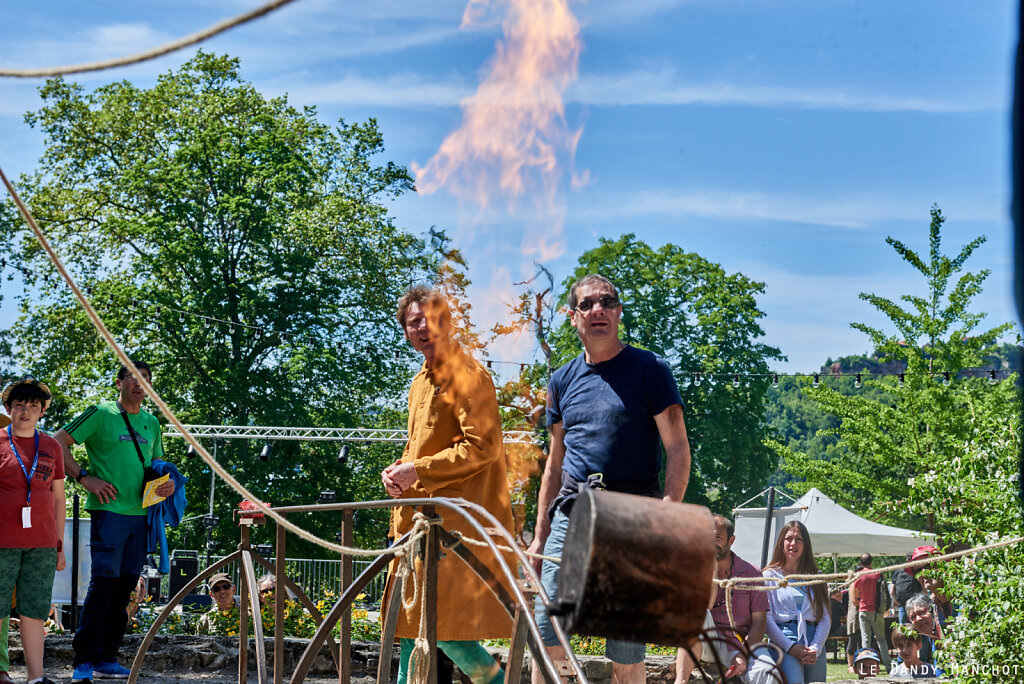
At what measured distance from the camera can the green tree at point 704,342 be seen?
15.9 metres

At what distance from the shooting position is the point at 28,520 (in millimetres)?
5691

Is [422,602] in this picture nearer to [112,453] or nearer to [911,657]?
[112,453]

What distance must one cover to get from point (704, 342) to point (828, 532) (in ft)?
20.0

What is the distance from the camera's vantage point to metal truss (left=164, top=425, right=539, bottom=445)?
374 inches

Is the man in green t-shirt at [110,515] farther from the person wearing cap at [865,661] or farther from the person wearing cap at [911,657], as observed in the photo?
the person wearing cap at [865,661]

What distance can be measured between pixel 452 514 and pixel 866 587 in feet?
31.2

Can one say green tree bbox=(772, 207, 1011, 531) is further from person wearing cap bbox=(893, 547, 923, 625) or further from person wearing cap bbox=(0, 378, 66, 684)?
person wearing cap bbox=(0, 378, 66, 684)

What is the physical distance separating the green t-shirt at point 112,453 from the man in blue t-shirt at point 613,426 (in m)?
2.89

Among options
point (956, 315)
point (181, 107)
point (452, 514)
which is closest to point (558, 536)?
point (452, 514)

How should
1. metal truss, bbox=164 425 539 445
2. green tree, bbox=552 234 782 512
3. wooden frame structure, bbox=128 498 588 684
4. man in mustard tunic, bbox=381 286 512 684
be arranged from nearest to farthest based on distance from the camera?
1. wooden frame structure, bbox=128 498 588 684
2. man in mustard tunic, bbox=381 286 512 684
3. metal truss, bbox=164 425 539 445
4. green tree, bbox=552 234 782 512

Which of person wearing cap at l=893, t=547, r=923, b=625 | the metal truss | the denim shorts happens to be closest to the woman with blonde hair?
the denim shorts

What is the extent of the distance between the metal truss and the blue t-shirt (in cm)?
206

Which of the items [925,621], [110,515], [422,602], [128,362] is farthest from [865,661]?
[128,362]

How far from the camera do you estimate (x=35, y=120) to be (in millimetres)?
29844
